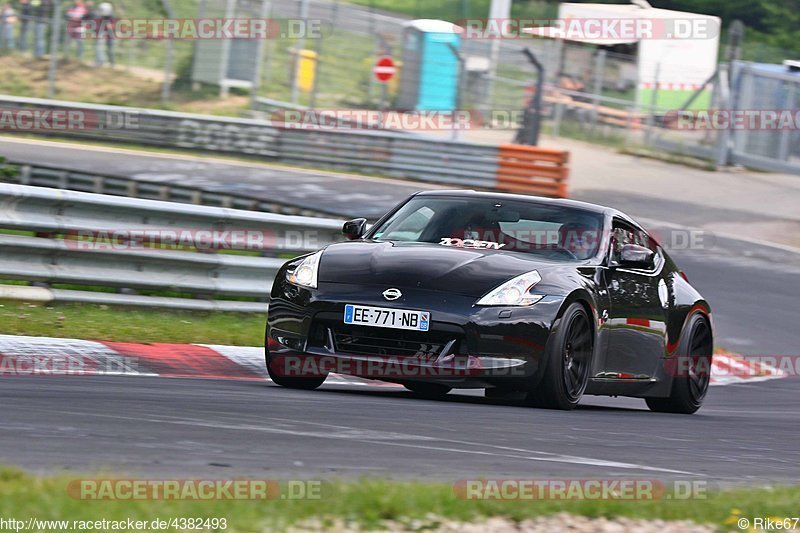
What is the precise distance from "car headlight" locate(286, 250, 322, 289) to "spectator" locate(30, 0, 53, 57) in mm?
21551

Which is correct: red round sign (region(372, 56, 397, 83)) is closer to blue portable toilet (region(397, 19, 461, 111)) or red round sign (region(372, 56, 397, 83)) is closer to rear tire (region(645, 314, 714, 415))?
blue portable toilet (region(397, 19, 461, 111))

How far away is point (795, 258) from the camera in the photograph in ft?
67.1

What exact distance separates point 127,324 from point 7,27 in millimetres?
19662

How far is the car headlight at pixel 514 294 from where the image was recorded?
297 inches

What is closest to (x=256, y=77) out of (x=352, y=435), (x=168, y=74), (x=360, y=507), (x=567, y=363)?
(x=168, y=74)

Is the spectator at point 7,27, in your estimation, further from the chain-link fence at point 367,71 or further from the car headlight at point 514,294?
the car headlight at point 514,294

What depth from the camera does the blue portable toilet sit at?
29.5m

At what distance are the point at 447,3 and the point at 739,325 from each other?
25.0 m

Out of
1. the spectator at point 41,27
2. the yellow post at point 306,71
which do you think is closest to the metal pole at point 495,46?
the yellow post at point 306,71

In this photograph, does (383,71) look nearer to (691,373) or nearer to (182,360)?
(691,373)

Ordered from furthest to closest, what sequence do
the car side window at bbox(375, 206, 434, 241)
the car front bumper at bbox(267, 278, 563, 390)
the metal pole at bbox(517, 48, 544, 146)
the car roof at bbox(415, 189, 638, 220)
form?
1. the metal pole at bbox(517, 48, 544, 146)
2. the car roof at bbox(415, 189, 638, 220)
3. the car side window at bbox(375, 206, 434, 241)
4. the car front bumper at bbox(267, 278, 563, 390)

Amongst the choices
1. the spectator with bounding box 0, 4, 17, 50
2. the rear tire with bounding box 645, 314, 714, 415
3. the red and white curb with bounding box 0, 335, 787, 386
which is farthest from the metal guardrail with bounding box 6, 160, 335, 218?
the spectator with bounding box 0, 4, 17, 50

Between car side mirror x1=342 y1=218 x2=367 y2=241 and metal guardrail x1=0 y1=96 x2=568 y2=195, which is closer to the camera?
car side mirror x1=342 y1=218 x2=367 y2=241

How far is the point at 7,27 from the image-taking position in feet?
91.6
